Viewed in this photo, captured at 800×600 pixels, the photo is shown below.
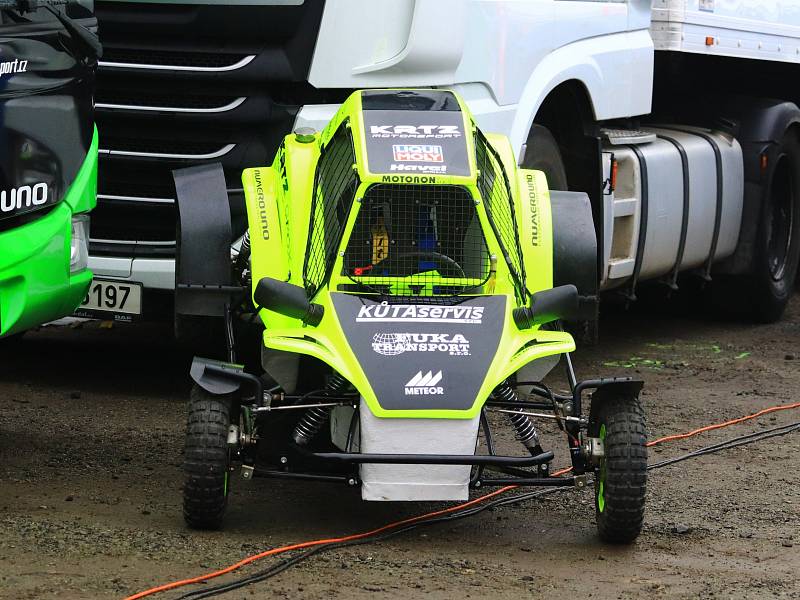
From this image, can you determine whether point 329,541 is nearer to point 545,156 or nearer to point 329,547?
point 329,547

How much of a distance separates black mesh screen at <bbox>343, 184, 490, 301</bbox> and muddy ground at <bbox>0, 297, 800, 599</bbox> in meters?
0.94

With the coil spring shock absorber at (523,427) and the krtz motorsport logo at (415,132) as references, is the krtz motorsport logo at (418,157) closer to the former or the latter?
the krtz motorsport logo at (415,132)

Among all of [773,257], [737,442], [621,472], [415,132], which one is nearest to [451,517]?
[621,472]

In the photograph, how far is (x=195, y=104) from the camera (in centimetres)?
865

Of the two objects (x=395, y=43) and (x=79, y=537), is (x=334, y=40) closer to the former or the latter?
(x=395, y=43)

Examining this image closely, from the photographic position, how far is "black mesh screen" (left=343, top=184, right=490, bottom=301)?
6785 mm

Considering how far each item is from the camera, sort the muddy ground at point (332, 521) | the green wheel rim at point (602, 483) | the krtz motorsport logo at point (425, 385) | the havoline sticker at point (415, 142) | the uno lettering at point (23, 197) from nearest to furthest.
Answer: the muddy ground at point (332, 521) → the krtz motorsport logo at point (425, 385) → the green wheel rim at point (602, 483) → the havoline sticker at point (415, 142) → the uno lettering at point (23, 197)

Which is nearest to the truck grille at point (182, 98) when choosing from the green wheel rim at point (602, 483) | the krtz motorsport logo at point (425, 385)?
the krtz motorsport logo at point (425, 385)

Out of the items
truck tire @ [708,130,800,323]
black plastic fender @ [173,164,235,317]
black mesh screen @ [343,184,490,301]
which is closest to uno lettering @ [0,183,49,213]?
black plastic fender @ [173,164,235,317]

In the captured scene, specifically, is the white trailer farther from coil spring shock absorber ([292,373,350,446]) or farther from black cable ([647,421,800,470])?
coil spring shock absorber ([292,373,350,446])

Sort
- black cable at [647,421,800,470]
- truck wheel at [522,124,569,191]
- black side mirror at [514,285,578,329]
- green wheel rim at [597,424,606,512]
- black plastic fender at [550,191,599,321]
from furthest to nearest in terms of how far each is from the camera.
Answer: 1. truck wheel at [522,124,569,191]
2. black cable at [647,421,800,470]
3. black plastic fender at [550,191,599,321]
4. black side mirror at [514,285,578,329]
5. green wheel rim at [597,424,606,512]

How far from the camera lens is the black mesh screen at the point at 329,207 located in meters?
6.81

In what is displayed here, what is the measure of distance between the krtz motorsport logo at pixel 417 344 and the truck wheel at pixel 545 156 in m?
3.40

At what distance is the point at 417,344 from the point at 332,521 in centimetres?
87
